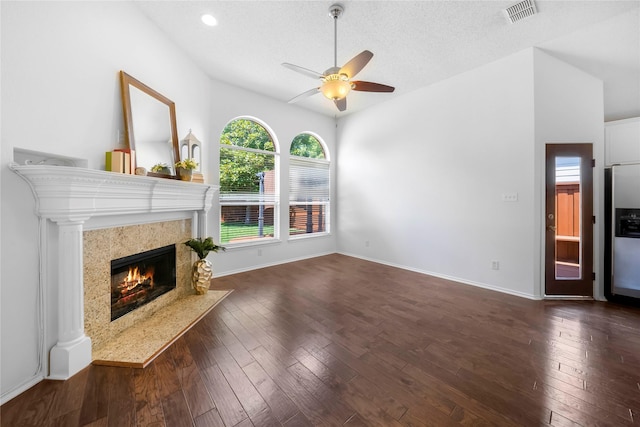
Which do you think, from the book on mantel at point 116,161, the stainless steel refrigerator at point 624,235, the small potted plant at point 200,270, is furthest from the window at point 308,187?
the stainless steel refrigerator at point 624,235

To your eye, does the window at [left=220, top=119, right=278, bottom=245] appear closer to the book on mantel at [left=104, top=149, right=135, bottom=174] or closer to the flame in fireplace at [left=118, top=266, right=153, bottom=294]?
the flame in fireplace at [left=118, top=266, right=153, bottom=294]

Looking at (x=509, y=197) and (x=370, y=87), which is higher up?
(x=370, y=87)

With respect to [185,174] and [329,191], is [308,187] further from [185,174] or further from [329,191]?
[185,174]

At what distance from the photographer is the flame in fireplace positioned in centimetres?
240

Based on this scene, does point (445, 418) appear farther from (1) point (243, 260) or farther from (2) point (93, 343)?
(1) point (243, 260)

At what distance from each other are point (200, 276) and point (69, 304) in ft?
5.05

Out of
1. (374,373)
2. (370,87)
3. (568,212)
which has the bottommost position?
(374,373)

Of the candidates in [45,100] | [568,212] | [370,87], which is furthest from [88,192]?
[568,212]

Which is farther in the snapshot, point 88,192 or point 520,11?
point 520,11

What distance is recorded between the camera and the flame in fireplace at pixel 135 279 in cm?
240

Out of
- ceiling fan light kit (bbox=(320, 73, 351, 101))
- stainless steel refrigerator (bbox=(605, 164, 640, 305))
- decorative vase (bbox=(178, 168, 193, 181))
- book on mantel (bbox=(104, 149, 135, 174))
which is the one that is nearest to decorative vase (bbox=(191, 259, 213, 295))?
decorative vase (bbox=(178, 168, 193, 181))

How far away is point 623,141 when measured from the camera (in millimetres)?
3906

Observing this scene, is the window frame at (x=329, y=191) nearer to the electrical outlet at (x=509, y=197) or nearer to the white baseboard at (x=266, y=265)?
the white baseboard at (x=266, y=265)

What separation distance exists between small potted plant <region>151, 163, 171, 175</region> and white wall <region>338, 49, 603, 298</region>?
376 centimetres
